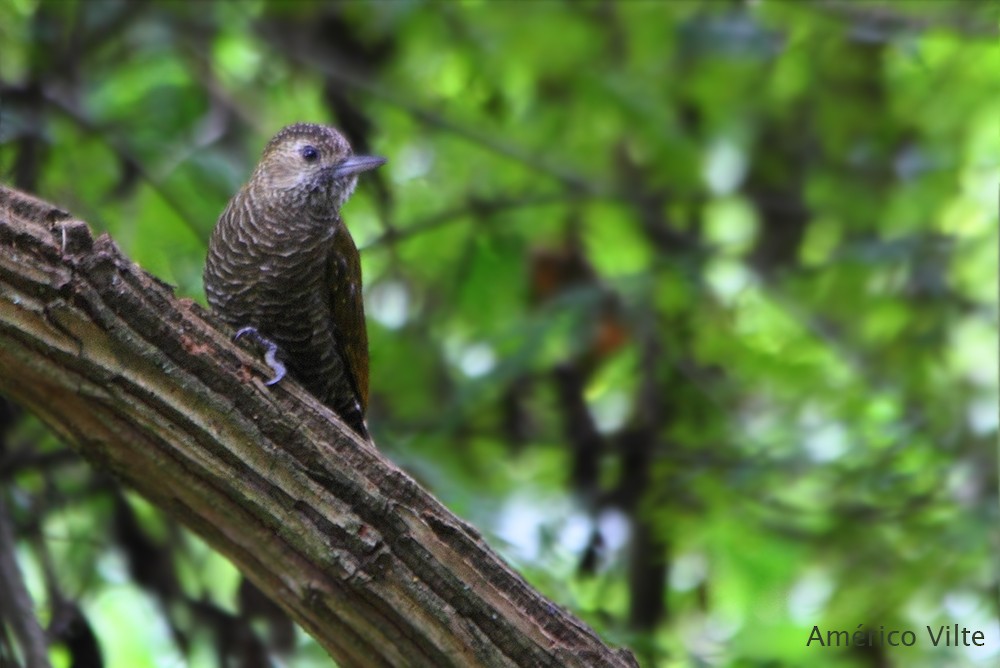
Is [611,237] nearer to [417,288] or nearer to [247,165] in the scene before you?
[417,288]

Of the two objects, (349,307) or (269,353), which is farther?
(349,307)

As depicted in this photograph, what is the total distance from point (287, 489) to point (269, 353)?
47 centimetres

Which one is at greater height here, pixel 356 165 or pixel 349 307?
pixel 356 165

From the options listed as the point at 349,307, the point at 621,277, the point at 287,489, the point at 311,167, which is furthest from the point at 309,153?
the point at 621,277

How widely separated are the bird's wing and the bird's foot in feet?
0.76

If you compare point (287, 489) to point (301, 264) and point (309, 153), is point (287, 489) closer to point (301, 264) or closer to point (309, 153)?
point (301, 264)

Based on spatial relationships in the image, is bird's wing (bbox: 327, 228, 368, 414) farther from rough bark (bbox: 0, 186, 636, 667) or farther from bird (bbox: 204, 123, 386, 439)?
rough bark (bbox: 0, 186, 636, 667)

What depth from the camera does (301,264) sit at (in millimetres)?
3674

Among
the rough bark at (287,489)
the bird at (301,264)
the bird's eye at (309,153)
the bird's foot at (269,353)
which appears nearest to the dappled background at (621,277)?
the bird at (301,264)

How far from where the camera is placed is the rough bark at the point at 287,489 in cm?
263

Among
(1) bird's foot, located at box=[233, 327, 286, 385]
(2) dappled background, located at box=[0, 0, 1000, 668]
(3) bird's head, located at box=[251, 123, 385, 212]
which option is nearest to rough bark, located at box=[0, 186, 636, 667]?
(1) bird's foot, located at box=[233, 327, 286, 385]

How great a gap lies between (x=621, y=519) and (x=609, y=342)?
2.80 ft

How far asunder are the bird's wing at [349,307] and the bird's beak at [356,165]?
18cm

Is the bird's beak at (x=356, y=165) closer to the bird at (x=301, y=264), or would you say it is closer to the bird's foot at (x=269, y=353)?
the bird at (x=301, y=264)
